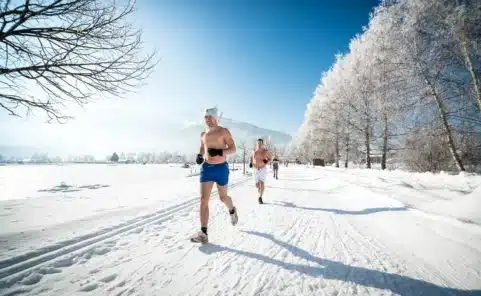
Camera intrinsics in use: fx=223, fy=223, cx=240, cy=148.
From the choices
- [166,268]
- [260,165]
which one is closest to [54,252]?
[166,268]

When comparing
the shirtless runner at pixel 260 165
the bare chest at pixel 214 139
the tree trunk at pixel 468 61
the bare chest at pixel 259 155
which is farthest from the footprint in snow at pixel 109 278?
the tree trunk at pixel 468 61

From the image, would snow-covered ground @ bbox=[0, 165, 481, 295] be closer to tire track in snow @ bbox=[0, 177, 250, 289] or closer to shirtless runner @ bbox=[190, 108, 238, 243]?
tire track in snow @ bbox=[0, 177, 250, 289]

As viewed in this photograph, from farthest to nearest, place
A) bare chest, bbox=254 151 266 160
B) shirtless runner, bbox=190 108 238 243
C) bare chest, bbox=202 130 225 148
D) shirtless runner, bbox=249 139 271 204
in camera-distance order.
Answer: bare chest, bbox=254 151 266 160 → shirtless runner, bbox=249 139 271 204 → bare chest, bbox=202 130 225 148 → shirtless runner, bbox=190 108 238 243

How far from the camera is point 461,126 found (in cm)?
1080

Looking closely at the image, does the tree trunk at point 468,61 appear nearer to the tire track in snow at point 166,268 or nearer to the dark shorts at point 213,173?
the dark shorts at point 213,173

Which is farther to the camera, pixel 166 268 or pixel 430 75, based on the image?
pixel 430 75

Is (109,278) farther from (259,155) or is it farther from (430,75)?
(430,75)

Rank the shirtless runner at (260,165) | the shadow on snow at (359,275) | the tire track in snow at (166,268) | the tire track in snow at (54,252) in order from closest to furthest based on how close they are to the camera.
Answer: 1. the shadow on snow at (359,275)
2. the tire track in snow at (166,268)
3. the tire track in snow at (54,252)
4. the shirtless runner at (260,165)

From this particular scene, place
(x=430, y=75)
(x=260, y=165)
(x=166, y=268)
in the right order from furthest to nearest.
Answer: (x=430, y=75) → (x=260, y=165) → (x=166, y=268)

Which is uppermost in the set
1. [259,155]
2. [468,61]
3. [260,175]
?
[468,61]

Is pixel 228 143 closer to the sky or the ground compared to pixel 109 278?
closer to the sky

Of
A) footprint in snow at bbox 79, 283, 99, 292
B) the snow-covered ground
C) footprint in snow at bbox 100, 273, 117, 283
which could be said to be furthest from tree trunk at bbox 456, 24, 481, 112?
footprint in snow at bbox 79, 283, 99, 292

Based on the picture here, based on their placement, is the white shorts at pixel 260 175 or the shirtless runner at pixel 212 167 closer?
the shirtless runner at pixel 212 167

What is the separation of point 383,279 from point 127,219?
4.61 m
